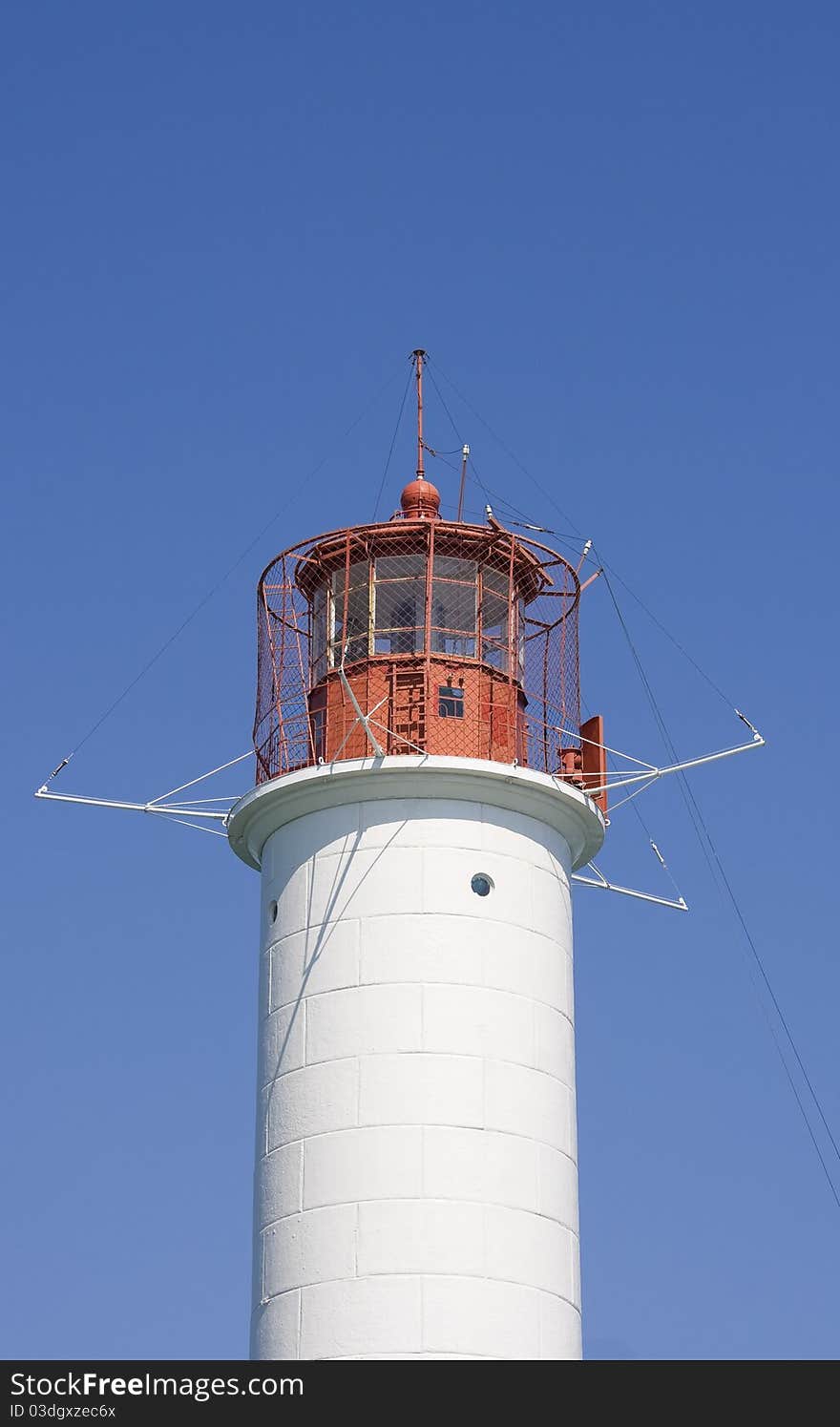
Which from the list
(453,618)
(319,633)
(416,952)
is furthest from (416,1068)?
(319,633)

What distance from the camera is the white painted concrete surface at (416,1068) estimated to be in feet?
103

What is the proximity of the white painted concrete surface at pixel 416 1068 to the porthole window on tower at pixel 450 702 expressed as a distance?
85 cm

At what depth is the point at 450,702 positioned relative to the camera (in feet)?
111

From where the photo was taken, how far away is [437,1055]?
105ft

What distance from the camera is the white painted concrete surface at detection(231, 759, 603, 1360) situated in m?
Result: 31.3

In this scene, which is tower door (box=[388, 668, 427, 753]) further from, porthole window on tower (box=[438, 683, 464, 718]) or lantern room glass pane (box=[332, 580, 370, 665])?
lantern room glass pane (box=[332, 580, 370, 665])

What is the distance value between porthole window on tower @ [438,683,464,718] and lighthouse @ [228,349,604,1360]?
2 centimetres

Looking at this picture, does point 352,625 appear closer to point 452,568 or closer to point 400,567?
point 400,567

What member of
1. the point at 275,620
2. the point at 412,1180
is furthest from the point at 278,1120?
the point at 275,620

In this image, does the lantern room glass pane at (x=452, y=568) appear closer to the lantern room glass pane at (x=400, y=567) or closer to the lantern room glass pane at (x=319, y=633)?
the lantern room glass pane at (x=400, y=567)
